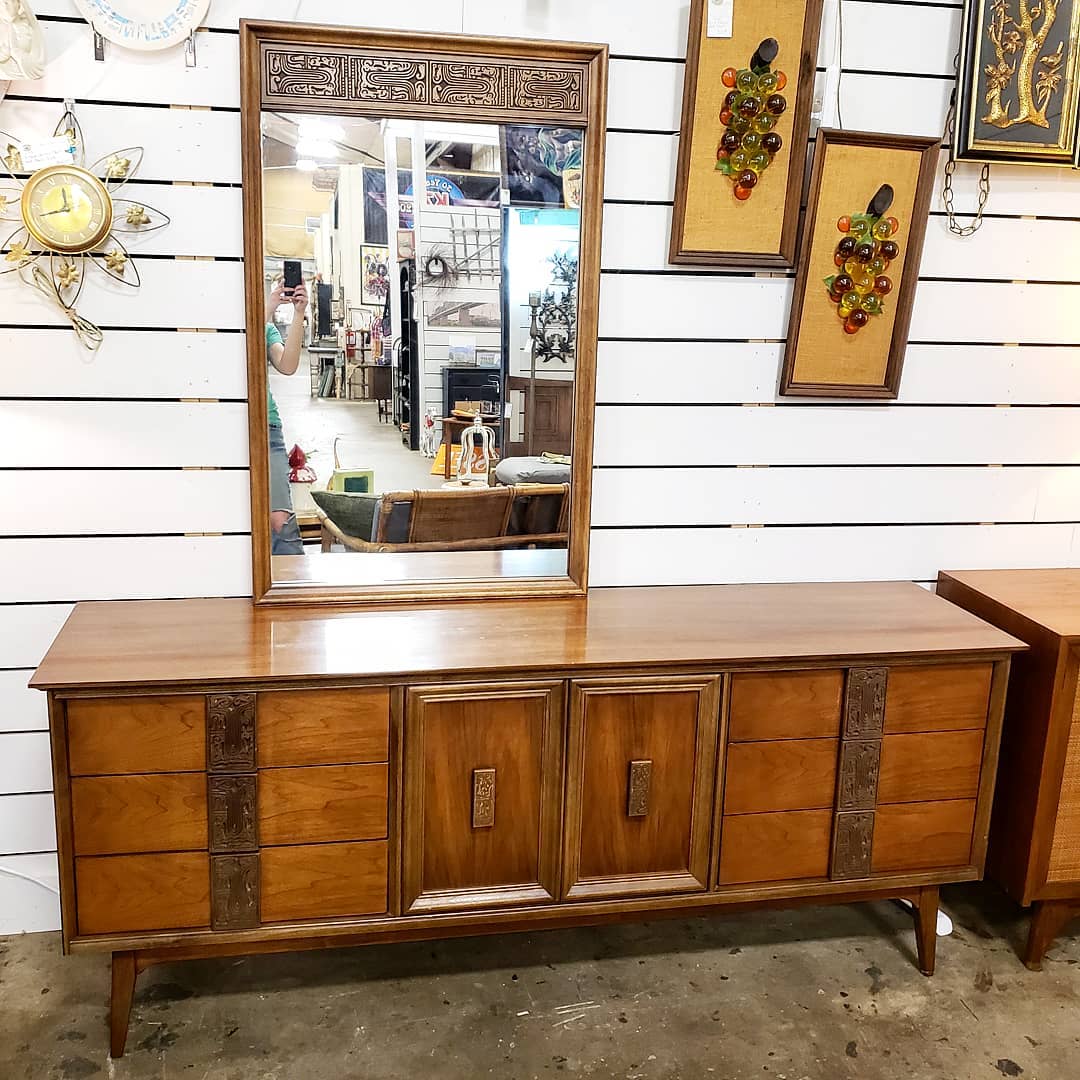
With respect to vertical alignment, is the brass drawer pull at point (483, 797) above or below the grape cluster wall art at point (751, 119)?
below

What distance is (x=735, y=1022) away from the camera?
230 cm

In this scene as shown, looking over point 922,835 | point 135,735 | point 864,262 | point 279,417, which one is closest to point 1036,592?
point 922,835

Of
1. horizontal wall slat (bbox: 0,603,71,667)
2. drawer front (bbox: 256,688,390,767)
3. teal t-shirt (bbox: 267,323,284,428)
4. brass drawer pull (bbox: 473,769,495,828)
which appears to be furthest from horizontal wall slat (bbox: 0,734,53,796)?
brass drawer pull (bbox: 473,769,495,828)

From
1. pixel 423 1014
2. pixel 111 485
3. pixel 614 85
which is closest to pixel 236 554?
pixel 111 485

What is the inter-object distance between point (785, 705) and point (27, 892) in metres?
1.85

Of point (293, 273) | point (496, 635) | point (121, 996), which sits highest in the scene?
point (293, 273)

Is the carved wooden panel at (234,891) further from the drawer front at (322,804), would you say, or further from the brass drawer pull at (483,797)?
the brass drawer pull at (483,797)

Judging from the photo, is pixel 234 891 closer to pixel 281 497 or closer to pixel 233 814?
pixel 233 814

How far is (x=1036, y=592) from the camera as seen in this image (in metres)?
2.59

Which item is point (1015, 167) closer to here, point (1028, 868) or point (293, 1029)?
point (1028, 868)

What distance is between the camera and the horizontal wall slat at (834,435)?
2523mm

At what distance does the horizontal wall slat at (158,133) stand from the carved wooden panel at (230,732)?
1.08 m

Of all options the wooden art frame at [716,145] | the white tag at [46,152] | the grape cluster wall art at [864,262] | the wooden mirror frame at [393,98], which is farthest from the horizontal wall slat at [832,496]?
the white tag at [46,152]

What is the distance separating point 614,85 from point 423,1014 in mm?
2078
